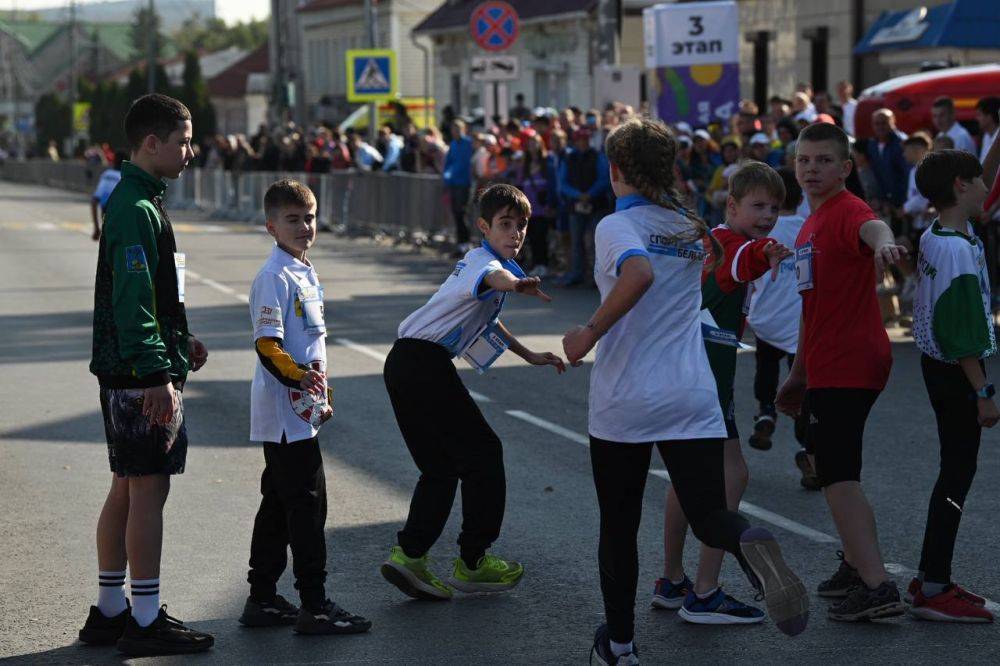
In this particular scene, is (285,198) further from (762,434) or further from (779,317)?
(762,434)

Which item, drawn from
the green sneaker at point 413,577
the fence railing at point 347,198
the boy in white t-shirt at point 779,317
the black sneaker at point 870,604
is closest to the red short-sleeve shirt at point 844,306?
the black sneaker at point 870,604

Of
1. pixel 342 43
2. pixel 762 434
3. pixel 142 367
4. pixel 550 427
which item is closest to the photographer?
pixel 142 367

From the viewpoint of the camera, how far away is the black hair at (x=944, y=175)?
20.5 feet

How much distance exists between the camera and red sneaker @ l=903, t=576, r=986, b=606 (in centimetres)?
620

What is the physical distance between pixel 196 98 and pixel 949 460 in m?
76.6

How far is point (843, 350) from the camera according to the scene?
6.11 metres

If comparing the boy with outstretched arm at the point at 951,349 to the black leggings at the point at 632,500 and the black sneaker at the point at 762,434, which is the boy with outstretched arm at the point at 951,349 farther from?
the black sneaker at the point at 762,434

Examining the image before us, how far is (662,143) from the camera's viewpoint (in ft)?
Result: 17.5

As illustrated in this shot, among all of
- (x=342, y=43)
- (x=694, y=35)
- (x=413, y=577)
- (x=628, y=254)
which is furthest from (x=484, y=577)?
(x=342, y=43)

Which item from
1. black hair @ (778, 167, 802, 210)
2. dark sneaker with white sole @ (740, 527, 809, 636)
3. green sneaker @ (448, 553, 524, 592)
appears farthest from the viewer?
black hair @ (778, 167, 802, 210)

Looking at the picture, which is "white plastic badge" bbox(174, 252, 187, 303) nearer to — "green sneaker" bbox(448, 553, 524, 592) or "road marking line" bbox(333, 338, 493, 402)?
"green sneaker" bbox(448, 553, 524, 592)

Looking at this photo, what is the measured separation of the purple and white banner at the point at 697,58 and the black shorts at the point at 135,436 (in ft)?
60.0

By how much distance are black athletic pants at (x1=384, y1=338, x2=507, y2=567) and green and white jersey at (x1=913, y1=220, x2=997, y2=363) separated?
162 centimetres

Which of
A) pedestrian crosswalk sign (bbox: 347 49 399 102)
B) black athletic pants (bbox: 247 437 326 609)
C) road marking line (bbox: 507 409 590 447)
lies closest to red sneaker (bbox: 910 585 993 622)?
black athletic pants (bbox: 247 437 326 609)
